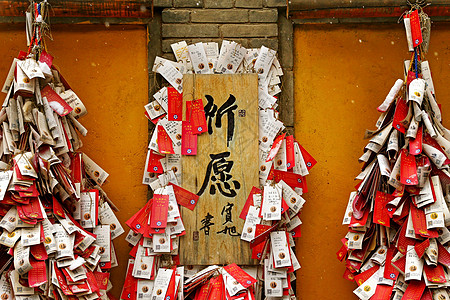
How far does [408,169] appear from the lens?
331 centimetres

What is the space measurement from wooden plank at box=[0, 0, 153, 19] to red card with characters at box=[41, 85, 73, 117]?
23.3 inches

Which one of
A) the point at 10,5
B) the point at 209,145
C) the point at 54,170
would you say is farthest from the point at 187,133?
the point at 10,5

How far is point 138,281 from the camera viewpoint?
3586mm

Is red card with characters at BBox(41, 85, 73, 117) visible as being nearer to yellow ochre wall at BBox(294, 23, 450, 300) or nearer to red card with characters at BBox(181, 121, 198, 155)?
red card with characters at BBox(181, 121, 198, 155)

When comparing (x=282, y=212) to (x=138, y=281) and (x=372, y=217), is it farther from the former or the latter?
(x=138, y=281)

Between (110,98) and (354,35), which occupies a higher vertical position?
(354,35)

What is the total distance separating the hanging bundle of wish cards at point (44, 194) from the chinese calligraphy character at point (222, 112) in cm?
72

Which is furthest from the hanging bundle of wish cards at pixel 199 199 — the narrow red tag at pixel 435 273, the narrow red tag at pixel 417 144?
the narrow red tag at pixel 435 273

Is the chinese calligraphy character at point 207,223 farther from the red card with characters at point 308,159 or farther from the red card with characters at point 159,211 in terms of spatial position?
the red card with characters at point 308,159

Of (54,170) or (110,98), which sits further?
(110,98)

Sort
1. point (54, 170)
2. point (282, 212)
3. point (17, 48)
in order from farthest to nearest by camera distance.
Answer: point (17, 48), point (282, 212), point (54, 170)

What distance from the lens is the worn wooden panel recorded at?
11.9ft

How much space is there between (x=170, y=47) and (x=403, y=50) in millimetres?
1418

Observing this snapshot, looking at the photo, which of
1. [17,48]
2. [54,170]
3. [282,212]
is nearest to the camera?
[54,170]
